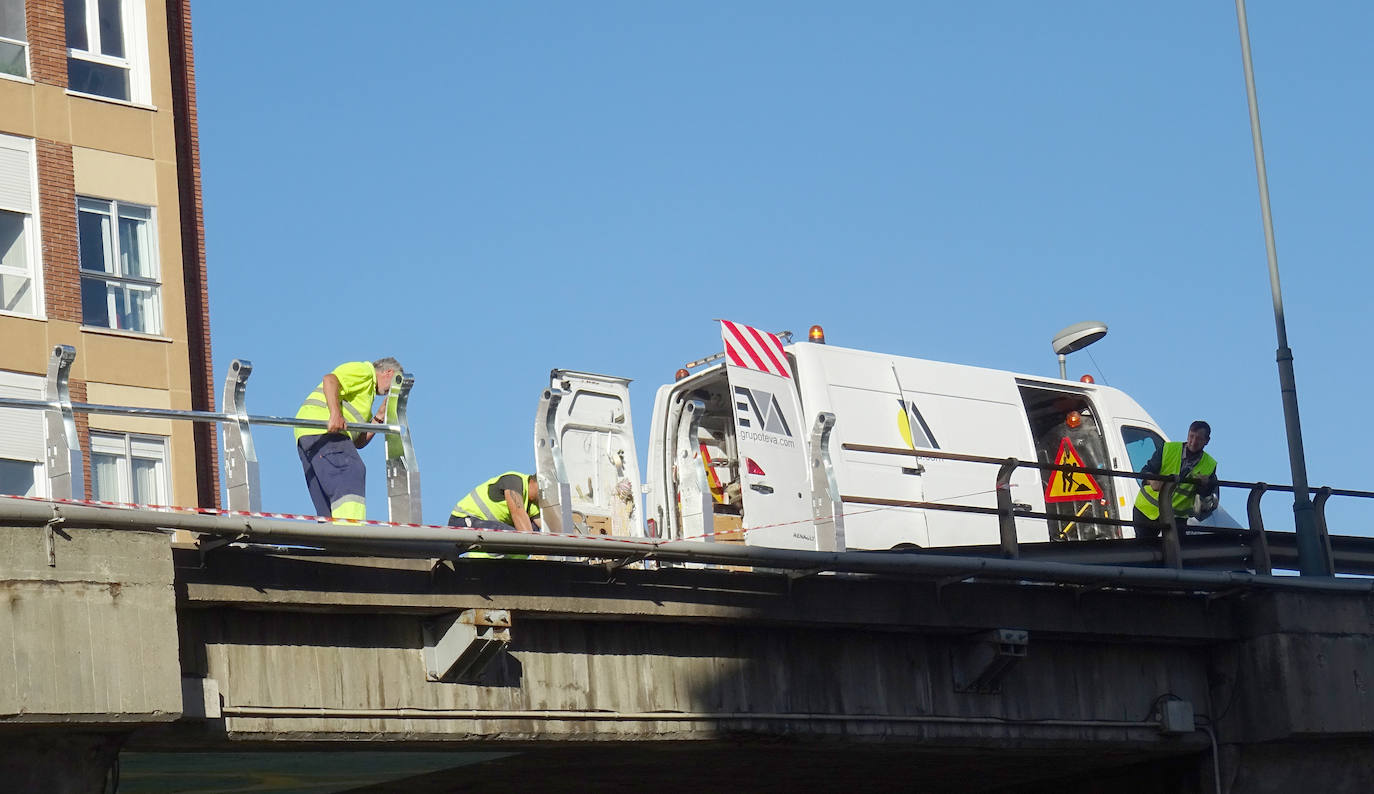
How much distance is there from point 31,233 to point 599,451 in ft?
43.7

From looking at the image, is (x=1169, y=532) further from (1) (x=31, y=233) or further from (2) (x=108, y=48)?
(2) (x=108, y=48)

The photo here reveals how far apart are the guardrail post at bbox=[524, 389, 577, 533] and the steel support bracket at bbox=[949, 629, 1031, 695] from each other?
3.87m

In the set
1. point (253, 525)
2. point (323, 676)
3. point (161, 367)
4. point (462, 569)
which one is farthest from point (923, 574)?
point (161, 367)

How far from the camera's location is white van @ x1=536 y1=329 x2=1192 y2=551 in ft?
55.2

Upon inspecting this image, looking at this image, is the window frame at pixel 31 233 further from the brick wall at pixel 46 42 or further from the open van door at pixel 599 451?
the open van door at pixel 599 451

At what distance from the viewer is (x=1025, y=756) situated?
16.8 metres

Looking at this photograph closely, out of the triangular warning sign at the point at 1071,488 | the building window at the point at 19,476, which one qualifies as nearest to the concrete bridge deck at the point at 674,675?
the triangular warning sign at the point at 1071,488

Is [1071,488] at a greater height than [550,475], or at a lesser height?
greater

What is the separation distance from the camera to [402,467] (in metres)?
12.0

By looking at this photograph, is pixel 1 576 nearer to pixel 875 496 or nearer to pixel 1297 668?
pixel 875 496

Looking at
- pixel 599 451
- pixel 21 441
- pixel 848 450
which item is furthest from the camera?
pixel 21 441

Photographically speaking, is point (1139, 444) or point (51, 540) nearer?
point (51, 540)

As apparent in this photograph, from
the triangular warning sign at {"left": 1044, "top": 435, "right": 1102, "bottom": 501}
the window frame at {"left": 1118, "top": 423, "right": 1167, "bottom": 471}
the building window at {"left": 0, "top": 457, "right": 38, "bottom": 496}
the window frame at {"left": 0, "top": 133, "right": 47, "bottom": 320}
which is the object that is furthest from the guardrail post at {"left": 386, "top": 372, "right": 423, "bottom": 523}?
the window frame at {"left": 0, "top": 133, "right": 47, "bottom": 320}

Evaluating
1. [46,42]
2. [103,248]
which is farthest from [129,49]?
[103,248]
